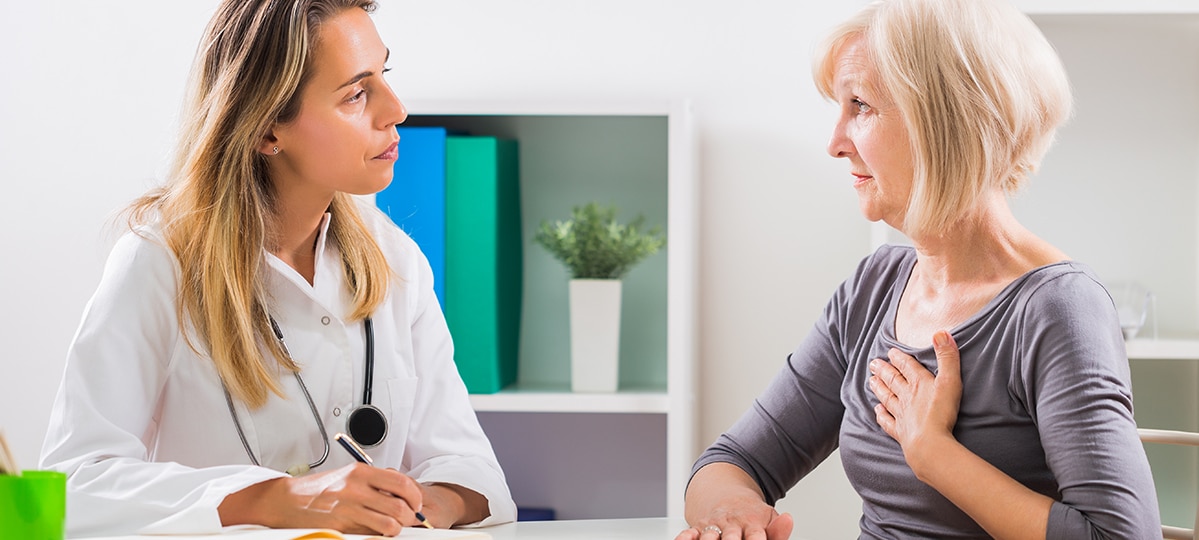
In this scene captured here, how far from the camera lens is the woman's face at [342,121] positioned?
4.70 feet

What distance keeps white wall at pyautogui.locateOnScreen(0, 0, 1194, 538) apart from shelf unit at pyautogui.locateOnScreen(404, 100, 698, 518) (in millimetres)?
99

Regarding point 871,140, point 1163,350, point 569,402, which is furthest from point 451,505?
point 1163,350

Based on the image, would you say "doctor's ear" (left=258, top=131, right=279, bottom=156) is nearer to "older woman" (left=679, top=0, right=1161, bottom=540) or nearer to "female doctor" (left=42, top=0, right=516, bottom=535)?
"female doctor" (left=42, top=0, right=516, bottom=535)

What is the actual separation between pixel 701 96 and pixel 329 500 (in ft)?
5.05

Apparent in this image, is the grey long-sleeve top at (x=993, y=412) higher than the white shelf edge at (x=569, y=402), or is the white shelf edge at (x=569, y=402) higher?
the grey long-sleeve top at (x=993, y=412)

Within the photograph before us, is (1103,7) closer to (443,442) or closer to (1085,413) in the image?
(1085,413)

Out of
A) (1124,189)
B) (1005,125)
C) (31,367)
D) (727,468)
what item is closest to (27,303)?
(31,367)

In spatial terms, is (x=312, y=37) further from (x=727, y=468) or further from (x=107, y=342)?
(x=727, y=468)

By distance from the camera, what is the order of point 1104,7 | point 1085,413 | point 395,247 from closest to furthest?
point 1085,413 → point 395,247 → point 1104,7

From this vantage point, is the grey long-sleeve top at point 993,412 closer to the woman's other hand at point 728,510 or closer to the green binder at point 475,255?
the woman's other hand at point 728,510

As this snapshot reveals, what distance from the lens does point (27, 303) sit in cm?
258

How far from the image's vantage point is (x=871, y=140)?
1.36 m

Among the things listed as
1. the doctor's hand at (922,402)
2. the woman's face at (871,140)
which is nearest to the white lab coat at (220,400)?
the doctor's hand at (922,402)

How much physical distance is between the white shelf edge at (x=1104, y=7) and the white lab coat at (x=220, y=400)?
1.17 m
